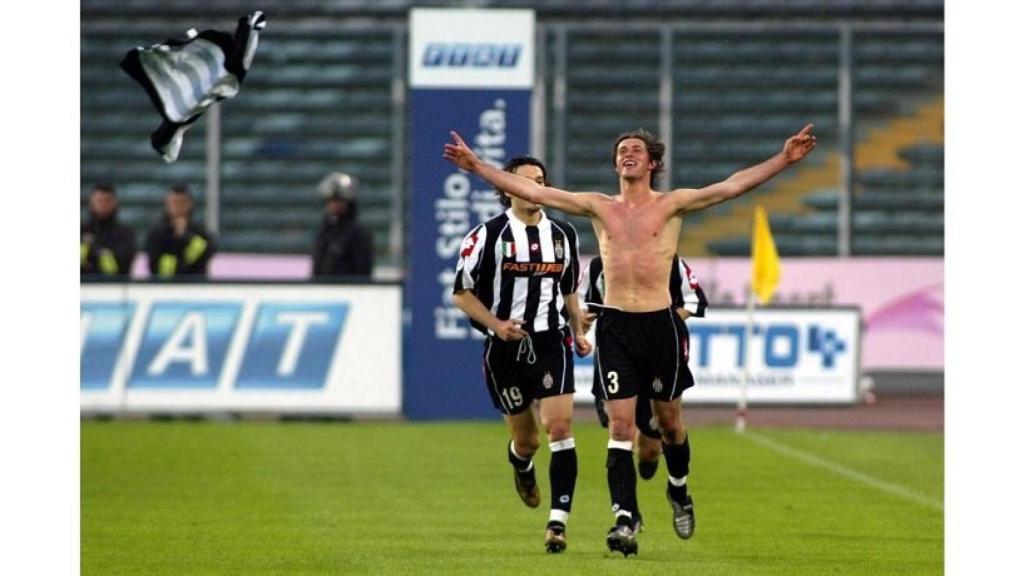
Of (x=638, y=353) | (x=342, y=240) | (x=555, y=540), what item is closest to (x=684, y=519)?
(x=555, y=540)

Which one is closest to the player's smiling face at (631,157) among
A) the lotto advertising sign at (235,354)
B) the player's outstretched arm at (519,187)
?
the player's outstretched arm at (519,187)

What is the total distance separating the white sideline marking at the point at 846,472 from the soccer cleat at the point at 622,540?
3.99m

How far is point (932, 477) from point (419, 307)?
7555 millimetres

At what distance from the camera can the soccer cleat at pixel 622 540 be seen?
480 inches

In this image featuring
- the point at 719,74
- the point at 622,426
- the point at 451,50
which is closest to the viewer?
the point at 622,426

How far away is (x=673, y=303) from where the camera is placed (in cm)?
1358

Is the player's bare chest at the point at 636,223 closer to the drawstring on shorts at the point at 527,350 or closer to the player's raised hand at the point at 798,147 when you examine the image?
the player's raised hand at the point at 798,147

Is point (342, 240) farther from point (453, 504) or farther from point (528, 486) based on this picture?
point (528, 486)

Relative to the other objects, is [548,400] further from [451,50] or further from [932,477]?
[451,50]

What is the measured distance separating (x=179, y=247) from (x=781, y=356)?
652cm

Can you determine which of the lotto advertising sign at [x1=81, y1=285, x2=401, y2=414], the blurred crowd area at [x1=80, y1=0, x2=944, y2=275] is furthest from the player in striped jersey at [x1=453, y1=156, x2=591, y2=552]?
the blurred crowd area at [x1=80, y1=0, x2=944, y2=275]

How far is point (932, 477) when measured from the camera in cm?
1841

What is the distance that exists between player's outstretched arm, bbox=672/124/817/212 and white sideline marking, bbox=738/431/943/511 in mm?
4100
